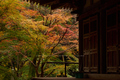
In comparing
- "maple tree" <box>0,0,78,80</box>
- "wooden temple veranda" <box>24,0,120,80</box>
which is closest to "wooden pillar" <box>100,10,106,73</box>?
"wooden temple veranda" <box>24,0,120,80</box>

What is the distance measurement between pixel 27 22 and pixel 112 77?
610 cm

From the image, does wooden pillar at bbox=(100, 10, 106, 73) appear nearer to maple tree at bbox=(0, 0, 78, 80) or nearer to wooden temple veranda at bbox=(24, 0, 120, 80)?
wooden temple veranda at bbox=(24, 0, 120, 80)

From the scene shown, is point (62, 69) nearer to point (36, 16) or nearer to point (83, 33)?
point (36, 16)

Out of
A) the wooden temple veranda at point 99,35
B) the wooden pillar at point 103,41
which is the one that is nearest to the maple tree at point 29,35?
the wooden temple veranda at point 99,35

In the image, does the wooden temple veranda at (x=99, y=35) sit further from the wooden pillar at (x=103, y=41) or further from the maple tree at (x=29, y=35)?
the maple tree at (x=29, y=35)

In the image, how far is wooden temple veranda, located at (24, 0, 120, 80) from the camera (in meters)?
4.56

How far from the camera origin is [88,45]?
5.83 m

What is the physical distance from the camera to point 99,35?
205 inches

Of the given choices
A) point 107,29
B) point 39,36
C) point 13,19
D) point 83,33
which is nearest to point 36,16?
point 39,36

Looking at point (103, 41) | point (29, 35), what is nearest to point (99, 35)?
point (103, 41)

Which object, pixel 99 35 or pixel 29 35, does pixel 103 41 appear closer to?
pixel 99 35

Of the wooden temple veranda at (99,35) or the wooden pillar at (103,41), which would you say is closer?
the wooden temple veranda at (99,35)

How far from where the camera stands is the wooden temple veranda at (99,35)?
4559 mm

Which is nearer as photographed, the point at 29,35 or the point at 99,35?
the point at 99,35
